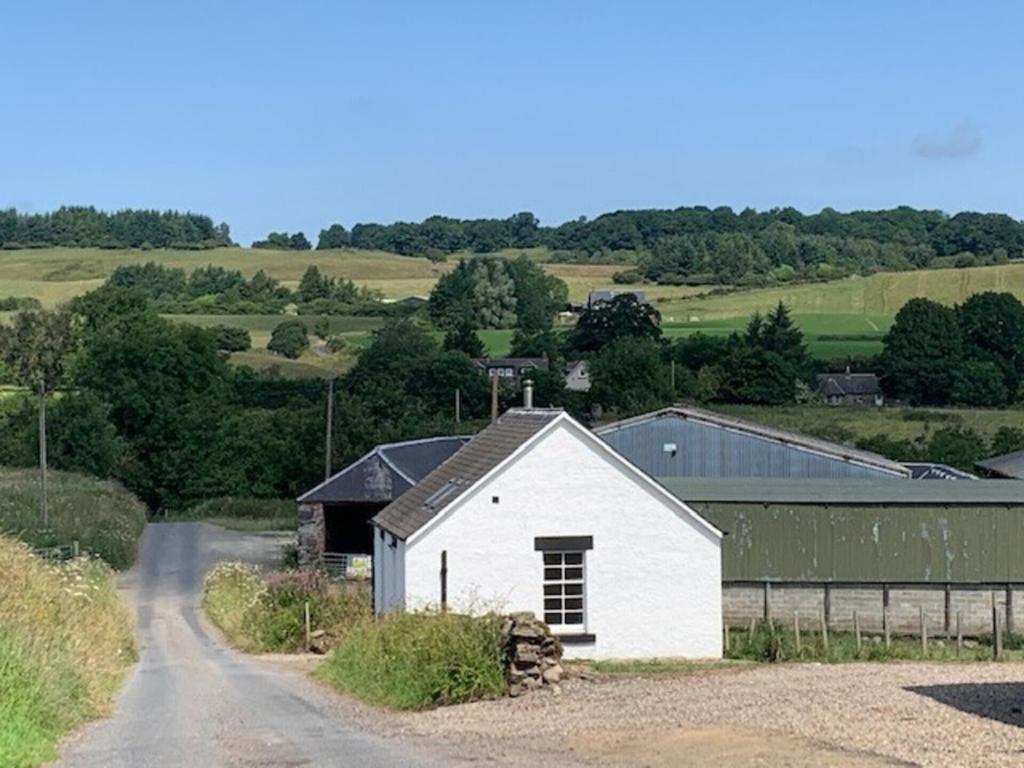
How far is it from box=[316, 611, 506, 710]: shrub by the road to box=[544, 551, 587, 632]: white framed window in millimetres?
7016

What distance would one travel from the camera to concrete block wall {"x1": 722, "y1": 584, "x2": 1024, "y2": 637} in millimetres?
39062

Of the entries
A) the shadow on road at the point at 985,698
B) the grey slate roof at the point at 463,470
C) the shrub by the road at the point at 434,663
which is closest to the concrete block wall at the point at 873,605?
the grey slate roof at the point at 463,470

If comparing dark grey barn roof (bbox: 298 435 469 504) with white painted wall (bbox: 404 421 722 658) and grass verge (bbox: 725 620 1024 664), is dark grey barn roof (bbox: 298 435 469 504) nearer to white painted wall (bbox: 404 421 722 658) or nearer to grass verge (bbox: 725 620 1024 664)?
grass verge (bbox: 725 620 1024 664)

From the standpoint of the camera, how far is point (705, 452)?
50719 mm

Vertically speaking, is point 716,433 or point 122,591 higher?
point 716,433

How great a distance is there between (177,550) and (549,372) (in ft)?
133

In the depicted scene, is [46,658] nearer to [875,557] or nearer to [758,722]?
[758,722]

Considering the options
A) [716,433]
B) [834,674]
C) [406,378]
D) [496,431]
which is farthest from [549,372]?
[834,674]

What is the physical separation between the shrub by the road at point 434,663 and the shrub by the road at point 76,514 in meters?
28.3

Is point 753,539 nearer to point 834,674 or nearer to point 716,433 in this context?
point 716,433

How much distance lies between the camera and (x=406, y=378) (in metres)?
96.1

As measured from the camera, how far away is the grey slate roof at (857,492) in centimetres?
3972

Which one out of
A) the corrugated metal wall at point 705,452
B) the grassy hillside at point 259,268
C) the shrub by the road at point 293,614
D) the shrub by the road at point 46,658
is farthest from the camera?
the grassy hillside at point 259,268

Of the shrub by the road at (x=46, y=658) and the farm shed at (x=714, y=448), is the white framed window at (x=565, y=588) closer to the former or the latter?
the shrub by the road at (x=46, y=658)
